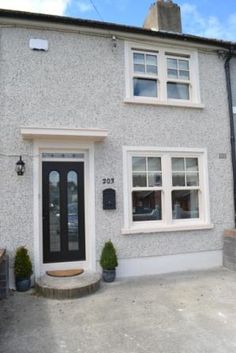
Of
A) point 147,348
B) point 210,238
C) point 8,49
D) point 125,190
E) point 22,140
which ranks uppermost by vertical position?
point 8,49

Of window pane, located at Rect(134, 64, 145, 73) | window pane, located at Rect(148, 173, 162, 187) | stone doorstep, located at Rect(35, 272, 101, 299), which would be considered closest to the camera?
stone doorstep, located at Rect(35, 272, 101, 299)

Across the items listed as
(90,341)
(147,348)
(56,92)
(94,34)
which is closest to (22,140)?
(56,92)

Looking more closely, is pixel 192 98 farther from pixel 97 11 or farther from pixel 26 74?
pixel 26 74

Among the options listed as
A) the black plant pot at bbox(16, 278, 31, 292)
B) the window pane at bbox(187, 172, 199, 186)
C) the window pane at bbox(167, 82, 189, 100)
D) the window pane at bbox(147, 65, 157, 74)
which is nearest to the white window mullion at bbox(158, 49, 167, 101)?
the window pane at bbox(147, 65, 157, 74)

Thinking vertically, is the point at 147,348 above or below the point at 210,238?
below

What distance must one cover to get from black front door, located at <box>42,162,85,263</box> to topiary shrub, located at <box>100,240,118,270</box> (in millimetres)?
625

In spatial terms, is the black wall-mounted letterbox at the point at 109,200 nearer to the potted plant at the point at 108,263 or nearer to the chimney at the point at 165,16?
the potted plant at the point at 108,263

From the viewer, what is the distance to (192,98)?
28.6 feet

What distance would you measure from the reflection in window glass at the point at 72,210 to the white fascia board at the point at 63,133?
3.35ft

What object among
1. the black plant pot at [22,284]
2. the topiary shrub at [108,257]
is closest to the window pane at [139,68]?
the topiary shrub at [108,257]

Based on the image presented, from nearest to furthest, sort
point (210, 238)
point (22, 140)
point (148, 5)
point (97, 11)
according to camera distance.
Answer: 1. point (22, 140)
2. point (210, 238)
3. point (97, 11)
4. point (148, 5)

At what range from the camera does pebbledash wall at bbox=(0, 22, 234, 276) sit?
7125 millimetres

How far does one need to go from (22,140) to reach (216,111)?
5.48 m

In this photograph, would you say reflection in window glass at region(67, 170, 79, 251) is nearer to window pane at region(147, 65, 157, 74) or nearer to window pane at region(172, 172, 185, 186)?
window pane at region(172, 172, 185, 186)
